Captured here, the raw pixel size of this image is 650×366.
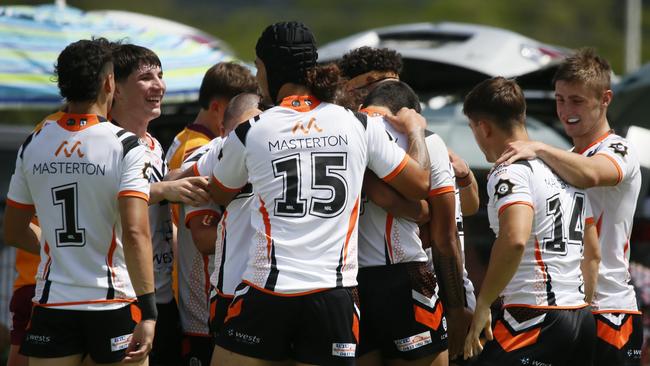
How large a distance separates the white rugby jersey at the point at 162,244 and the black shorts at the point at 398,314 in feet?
3.77

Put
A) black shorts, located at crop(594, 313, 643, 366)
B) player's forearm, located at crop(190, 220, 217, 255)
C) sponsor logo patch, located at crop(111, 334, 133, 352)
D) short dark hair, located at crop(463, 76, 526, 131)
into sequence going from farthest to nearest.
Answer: black shorts, located at crop(594, 313, 643, 366)
player's forearm, located at crop(190, 220, 217, 255)
short dark hair, located at crop(463, 76, 526, 131)
sponsor logo patch, located at crop(111, 334, 133, 352)

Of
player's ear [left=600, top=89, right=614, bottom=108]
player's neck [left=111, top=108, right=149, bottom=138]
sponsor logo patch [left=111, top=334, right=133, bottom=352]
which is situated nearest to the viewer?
sponsor logo patch [left=111, top=334, right=133, bottom=352]

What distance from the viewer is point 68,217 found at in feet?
15.3

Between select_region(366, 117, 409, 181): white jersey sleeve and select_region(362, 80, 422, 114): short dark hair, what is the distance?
44cm

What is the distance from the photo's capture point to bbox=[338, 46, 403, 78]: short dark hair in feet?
17.6

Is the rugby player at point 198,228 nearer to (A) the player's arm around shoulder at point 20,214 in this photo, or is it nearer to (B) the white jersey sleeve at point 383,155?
(A) the player's arm around shoulder at point 20,214

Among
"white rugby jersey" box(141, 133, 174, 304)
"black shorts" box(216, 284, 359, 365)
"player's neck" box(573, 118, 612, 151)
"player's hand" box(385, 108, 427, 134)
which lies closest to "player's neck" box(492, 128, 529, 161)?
"player's hand" box(385, 108, 427, 134)

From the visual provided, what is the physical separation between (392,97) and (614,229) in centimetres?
133

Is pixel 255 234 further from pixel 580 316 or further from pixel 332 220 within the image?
pixel 580 316

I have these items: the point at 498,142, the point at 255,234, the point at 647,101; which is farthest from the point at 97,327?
the point at 647,101

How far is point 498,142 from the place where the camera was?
16.4 ft

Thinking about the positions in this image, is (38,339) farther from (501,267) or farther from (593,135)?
(593,135)

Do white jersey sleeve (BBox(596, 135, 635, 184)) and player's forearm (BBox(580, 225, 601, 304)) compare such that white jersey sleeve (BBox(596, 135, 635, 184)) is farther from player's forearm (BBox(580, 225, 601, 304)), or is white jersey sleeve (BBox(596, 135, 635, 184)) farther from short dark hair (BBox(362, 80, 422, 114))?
short dark hair (BBox(362, 80, 422, 114))

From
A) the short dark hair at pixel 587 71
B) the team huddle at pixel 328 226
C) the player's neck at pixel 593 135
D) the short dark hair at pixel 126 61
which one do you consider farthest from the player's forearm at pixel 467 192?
the short dark hair at pixel 126 61
